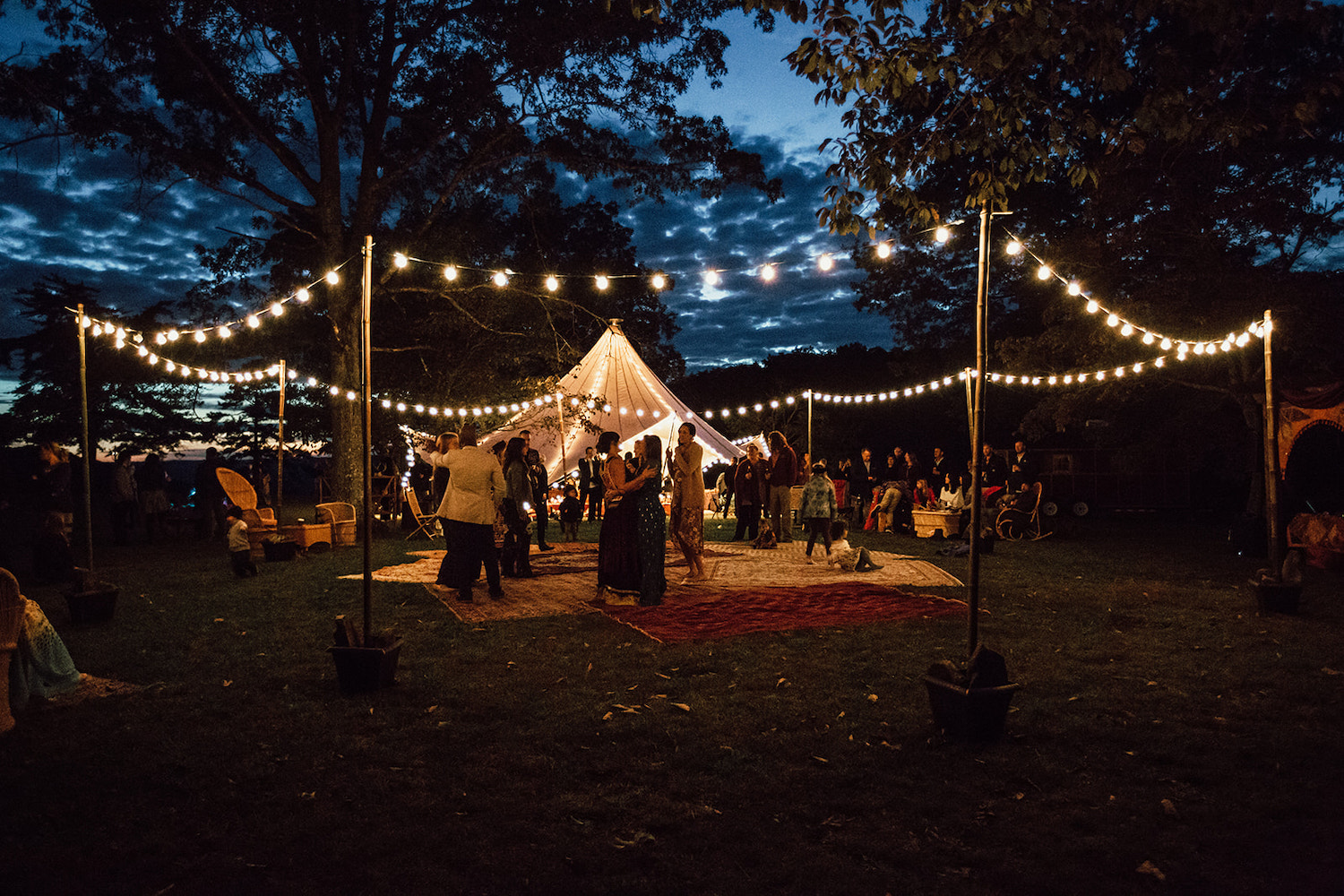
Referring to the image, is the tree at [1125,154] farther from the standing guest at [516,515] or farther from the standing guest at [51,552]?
the standing guest at [51,552]

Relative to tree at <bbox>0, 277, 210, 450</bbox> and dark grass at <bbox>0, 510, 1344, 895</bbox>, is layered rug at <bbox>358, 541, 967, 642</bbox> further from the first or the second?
tree at <bbox>0, 277, 210, 450</bbox>

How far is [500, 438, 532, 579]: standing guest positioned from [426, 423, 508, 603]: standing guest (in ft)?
3.97

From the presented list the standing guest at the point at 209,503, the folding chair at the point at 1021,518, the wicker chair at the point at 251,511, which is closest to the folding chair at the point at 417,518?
the wicker chair at the point at 251,511

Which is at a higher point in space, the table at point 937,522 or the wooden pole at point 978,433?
the wooden pole at point 978,433

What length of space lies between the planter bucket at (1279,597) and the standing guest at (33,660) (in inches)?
301

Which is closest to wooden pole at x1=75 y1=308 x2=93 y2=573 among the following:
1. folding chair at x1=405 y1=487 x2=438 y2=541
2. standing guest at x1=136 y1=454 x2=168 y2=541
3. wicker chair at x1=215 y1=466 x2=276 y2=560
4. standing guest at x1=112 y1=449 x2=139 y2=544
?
wicker chair at x1=215 y1=466 x2=276 y2=560

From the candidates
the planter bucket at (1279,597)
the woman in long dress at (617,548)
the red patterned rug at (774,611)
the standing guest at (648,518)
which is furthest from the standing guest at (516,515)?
the planter bucket at (1279,597)

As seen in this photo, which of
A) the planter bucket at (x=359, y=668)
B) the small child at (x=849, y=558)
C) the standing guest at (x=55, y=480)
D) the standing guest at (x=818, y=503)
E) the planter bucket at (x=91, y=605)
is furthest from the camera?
the standing guest at (x=818, y=503)

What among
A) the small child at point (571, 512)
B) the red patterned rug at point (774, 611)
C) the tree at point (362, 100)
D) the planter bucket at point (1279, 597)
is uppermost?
the tree at point (362, 100)

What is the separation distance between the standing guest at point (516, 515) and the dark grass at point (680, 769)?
2430mm

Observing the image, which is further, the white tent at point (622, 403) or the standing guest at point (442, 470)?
the white tent at point (622, 403)

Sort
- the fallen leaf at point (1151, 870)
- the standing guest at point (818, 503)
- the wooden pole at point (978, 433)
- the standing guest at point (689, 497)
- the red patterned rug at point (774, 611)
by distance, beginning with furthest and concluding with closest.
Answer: the standing guest at point (818, 503) → the standing guest at point (689, 497) → the red patterned rug at point (774, 611) → the wooden pole at point (978, 433) → the fallen leaf at point (1151, 870)

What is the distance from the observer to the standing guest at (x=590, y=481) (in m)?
13.2

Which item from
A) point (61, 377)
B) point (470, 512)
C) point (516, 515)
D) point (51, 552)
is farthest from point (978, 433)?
point (61, 377)
